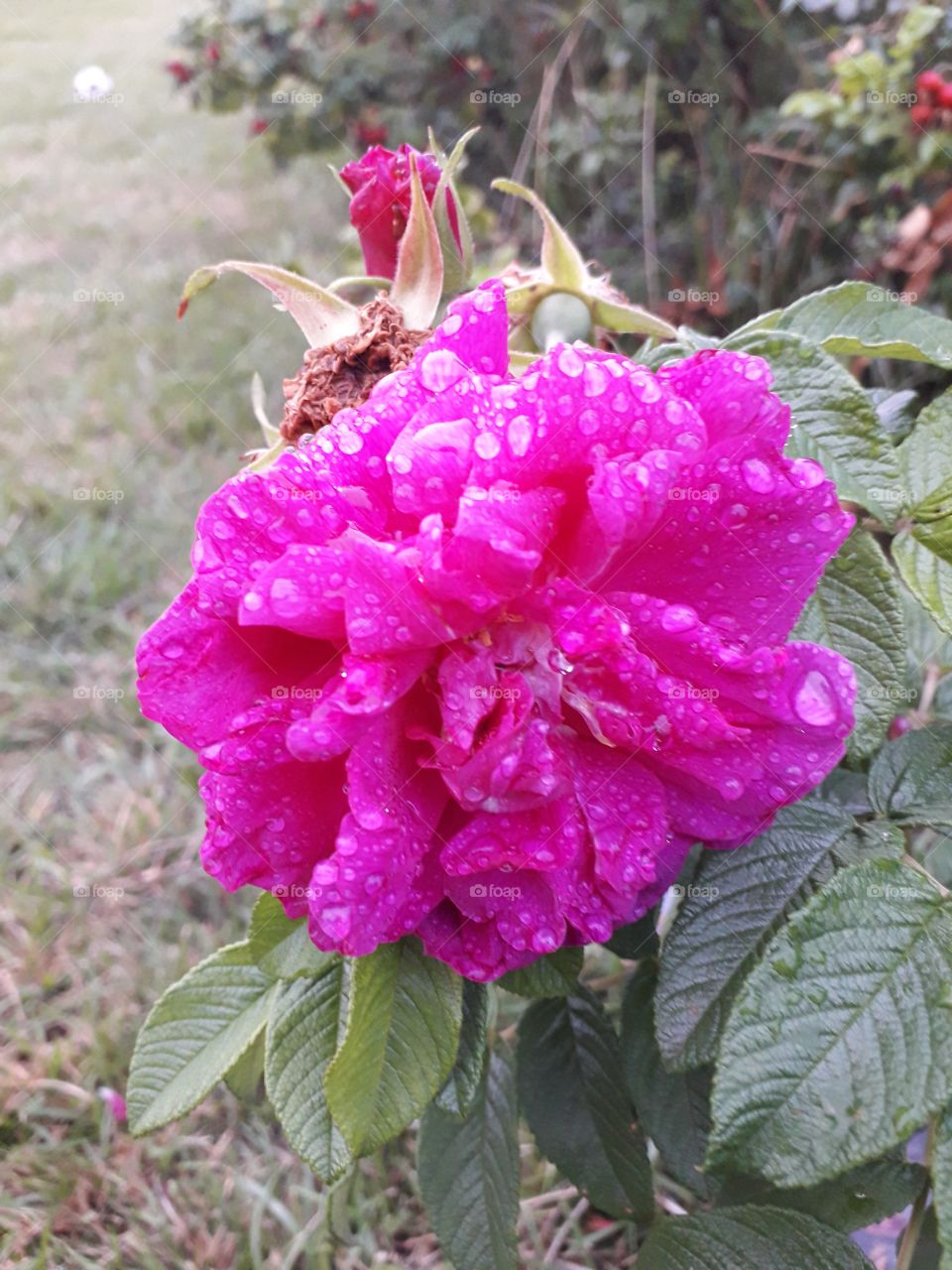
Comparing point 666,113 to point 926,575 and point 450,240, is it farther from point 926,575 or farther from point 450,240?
point 926,575

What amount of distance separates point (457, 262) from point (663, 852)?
1.50 ft

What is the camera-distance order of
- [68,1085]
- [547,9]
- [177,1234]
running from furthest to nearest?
1. [547,9]
2. [68,1085]
3. [177,1234]

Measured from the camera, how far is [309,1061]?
676 millimetres

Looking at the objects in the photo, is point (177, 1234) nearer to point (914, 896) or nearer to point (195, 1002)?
point (195, 1002)

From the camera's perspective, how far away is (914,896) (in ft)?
1.94

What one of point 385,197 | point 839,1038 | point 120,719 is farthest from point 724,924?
point 120,719

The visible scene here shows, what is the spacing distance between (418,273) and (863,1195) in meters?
0.68

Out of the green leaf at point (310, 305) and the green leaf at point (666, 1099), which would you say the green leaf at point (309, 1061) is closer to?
the green leaf at point (666, 1099)

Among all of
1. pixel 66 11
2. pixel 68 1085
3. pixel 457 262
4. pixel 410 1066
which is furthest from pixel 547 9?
pixel 66 11

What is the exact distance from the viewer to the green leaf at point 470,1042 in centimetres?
68

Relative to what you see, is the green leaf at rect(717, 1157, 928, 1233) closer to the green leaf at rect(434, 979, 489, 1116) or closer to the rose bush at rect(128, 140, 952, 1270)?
the rose bush at rect(128, 140, 952, 1270)

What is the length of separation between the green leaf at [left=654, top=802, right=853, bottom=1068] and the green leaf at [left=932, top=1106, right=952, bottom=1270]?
0.13 m

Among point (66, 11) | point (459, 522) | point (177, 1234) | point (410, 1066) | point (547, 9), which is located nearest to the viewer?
point (459, 522)

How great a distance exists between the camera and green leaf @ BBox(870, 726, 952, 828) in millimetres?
704
